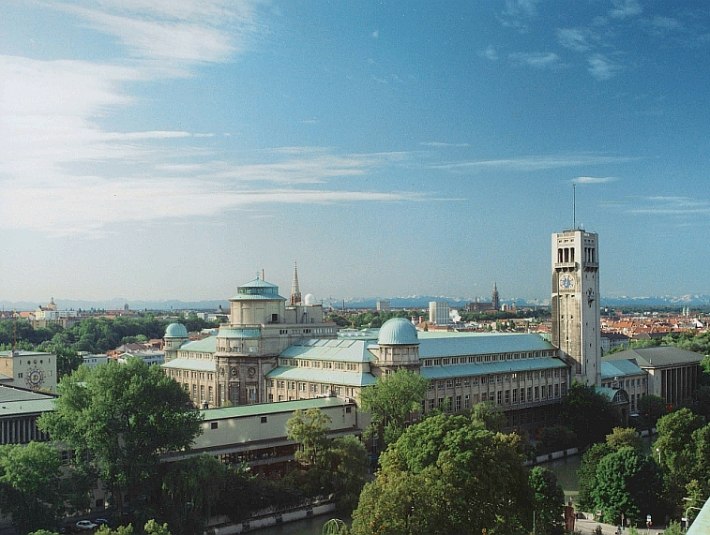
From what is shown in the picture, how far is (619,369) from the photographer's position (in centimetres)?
10419

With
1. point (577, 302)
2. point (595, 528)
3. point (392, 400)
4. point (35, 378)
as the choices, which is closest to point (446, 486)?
point (595, 528)

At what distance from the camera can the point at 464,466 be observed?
43969mm

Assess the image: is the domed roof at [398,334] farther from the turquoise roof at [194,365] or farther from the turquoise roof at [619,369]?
the turquoise roof at [619,369]

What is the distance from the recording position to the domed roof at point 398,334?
3059 inches

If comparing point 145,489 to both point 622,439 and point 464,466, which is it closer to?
point 464,466

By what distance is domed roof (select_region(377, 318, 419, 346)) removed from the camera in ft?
255

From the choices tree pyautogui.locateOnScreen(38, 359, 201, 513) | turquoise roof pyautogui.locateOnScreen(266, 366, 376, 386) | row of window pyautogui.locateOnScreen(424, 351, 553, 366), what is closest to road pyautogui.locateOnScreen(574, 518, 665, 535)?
tree pyautogui.locateOnScreen(38, 359, 201, 513)

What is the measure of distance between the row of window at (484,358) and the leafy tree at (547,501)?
33100mm

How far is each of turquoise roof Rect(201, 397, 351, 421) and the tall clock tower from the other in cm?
3449

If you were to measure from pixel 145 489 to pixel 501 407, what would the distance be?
43.2 m

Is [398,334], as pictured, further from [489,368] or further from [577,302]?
[577,302]

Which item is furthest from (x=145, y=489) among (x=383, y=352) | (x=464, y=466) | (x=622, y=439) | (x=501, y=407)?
(x=501, y=407)

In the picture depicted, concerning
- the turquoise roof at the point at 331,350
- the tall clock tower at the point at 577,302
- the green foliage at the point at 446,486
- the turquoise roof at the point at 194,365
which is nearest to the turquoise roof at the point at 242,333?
the turquoise roof at the point at 331,350

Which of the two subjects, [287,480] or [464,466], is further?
[287,480]
